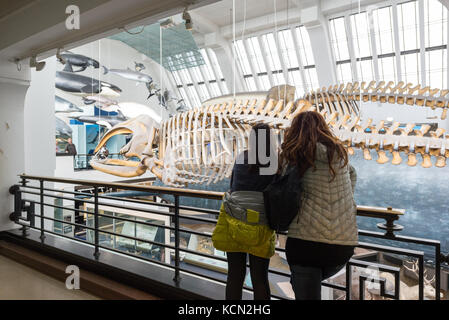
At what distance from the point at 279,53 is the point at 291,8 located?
2047 mm

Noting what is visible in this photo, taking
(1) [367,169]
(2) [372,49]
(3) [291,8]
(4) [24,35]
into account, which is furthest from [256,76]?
(4) [24,35]

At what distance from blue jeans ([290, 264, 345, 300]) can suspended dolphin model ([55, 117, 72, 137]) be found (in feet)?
42.9

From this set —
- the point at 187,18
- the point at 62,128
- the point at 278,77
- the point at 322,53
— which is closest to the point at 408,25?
the point at 322,53

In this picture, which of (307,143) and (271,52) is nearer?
(307,143)

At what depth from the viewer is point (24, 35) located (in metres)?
3.41

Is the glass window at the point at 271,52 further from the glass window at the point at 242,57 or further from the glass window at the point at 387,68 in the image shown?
the glass window at the point at 387,68

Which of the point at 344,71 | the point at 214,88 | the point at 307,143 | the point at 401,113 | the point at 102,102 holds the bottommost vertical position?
the point at 307,143

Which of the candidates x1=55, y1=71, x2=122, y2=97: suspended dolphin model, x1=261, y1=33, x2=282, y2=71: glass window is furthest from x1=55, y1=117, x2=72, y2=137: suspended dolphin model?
x1=261, y1=33, x2=282, y2=71: glass window

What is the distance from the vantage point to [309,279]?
1.38 meters

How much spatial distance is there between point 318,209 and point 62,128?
13.4m

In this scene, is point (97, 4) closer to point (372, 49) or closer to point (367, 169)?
point (367, 169)

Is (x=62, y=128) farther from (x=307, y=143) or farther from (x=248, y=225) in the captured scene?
(x=307, y=143)

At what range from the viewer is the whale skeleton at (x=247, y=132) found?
328 cm

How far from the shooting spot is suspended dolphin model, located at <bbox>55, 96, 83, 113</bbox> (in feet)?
42.6
